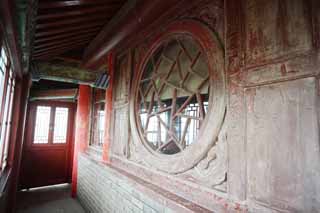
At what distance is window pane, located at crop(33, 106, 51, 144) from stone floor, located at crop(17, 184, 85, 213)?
1.22m

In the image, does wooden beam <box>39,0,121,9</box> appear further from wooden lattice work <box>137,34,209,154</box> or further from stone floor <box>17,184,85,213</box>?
stone floor <box>17,184,85,213</box>

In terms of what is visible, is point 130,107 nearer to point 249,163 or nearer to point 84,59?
point 249,163

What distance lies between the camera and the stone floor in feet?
10.9

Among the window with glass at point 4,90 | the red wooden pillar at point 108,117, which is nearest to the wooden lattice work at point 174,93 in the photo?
the red wooden pillar at point 108,117

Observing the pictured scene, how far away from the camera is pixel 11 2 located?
1023mm

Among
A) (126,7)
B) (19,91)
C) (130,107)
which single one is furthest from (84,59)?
(130,107)

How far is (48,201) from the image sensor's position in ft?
12.2

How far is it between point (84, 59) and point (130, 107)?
2.07 meters

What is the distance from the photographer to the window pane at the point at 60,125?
195 inches

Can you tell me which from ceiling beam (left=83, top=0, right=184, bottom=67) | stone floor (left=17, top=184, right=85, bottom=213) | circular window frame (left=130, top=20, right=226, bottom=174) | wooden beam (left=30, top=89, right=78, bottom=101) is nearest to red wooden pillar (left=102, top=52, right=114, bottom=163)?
ceiling beam (left=83, top=0, right=184, bottom=67)

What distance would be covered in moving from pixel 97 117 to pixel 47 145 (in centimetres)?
215

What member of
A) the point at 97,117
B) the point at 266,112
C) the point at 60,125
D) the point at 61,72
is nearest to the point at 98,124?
the point at 97,117

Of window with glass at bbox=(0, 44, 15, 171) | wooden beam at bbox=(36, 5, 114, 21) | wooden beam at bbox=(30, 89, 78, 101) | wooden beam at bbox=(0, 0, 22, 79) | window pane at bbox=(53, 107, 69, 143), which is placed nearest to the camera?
wooden beam at bbox=(0, 0, 22, 79)

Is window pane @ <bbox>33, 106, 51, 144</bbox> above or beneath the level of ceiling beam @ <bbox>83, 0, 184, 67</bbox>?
beneath
